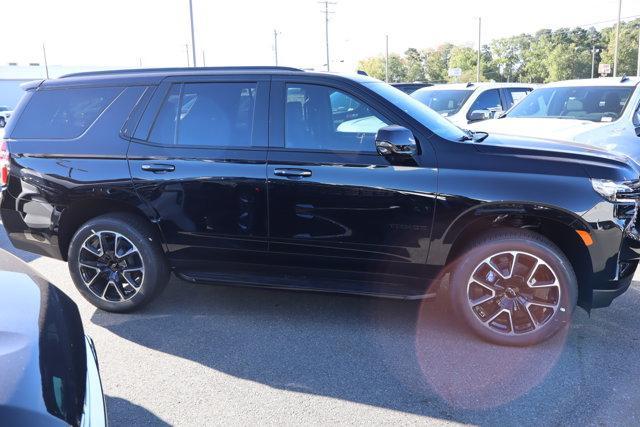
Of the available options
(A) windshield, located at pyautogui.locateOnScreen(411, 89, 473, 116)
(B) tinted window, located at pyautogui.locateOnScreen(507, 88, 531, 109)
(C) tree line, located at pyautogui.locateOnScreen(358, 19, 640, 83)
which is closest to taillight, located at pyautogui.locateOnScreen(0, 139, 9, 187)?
(A) windshield, located at pyautogui.locateOnScreen(411, 89, 473, 116)

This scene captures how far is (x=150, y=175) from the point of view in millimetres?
4035

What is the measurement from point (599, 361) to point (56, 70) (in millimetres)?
91697

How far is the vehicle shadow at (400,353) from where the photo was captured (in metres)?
3.05

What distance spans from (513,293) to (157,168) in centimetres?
273

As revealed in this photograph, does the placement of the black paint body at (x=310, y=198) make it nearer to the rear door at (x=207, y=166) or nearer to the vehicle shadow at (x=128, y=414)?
Answer: the rear door at (x=207, y=166)

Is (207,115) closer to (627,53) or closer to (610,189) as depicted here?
(610,189)

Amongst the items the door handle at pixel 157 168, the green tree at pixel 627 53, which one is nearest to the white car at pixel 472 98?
the door handle at pixel 157 168

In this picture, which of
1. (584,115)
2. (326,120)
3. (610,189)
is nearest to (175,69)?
(326,120)

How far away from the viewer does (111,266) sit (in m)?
4.28

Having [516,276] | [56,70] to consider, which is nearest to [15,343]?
[516,276]

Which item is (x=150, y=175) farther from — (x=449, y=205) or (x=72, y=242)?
(x=449, y=205)

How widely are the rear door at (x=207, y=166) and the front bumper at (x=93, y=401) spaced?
1.72m

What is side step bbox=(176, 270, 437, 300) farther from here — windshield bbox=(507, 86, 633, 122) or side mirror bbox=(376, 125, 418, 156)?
windshield bbox=(507, 86, 633, 122)

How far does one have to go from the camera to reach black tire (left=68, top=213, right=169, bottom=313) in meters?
4.16
